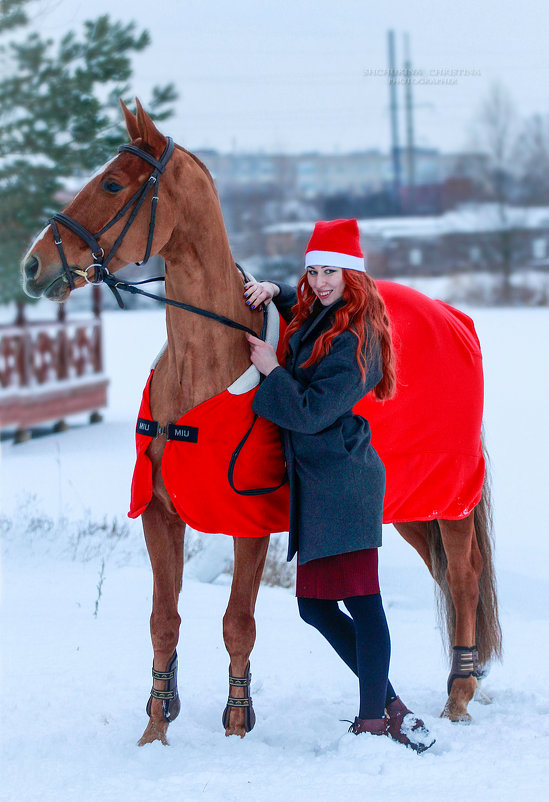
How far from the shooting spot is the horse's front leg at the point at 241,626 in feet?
8.55

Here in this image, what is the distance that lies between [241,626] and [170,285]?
3.54 feet

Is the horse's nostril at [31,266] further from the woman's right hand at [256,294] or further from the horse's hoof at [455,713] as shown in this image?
the horse's hoof at [455,713]

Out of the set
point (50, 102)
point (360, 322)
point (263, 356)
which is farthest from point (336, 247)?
point (50, 102)

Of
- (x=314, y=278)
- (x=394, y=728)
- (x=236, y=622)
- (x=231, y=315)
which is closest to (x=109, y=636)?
(x=236, y=622)

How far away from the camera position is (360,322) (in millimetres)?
2441

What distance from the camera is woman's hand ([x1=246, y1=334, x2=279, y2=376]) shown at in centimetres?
253

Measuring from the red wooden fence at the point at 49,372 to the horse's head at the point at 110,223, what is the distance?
7553 mm

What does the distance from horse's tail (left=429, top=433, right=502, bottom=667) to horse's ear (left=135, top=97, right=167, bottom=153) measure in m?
1.68

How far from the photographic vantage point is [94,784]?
237 cm

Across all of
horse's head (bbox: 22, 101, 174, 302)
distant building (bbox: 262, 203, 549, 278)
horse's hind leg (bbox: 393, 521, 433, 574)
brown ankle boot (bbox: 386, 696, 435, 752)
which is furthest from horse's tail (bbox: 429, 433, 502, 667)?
distant building (bbox: 262, 203, 549, 278)

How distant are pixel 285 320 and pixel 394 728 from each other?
1345 millimetres

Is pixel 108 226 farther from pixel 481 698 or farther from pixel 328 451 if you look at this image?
pixel 481 698

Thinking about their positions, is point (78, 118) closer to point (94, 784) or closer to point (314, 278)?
point (314, 278)

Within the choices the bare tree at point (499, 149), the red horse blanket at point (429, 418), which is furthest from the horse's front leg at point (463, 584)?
the bare tree at point (499, 149)
